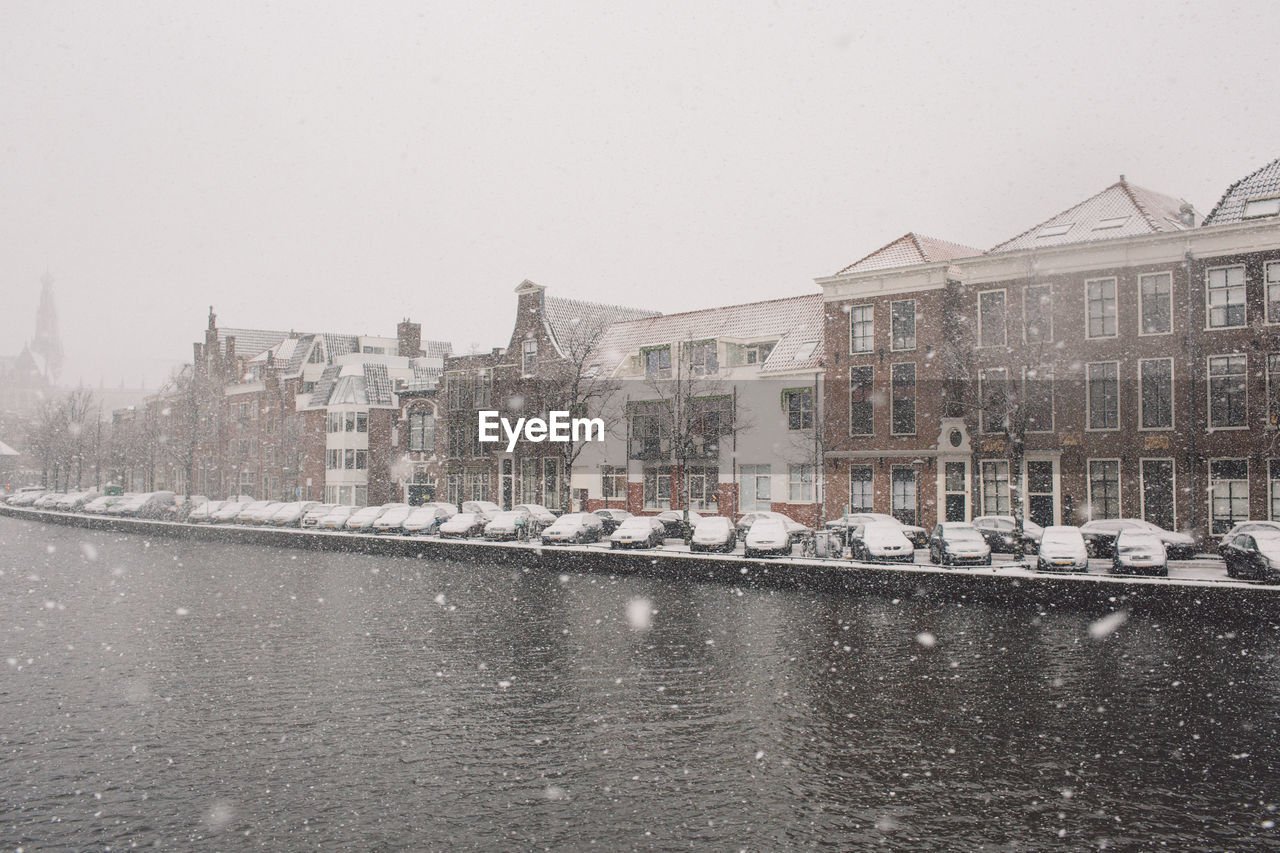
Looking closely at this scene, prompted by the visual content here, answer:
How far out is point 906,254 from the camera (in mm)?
47844

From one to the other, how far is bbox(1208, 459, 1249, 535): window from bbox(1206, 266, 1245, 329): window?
5285mm

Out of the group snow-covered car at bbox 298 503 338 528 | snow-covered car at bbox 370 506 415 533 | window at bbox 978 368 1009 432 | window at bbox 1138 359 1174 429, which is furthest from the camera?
snow-covered car at bbox 298 503 338 528

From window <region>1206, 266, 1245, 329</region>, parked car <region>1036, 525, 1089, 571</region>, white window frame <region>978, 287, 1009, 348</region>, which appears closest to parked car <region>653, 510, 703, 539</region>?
white window frame <region>978, 287, 1009, 348</region>

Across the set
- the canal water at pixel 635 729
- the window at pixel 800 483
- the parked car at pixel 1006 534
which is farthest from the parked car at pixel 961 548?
the window at pixel 800 483

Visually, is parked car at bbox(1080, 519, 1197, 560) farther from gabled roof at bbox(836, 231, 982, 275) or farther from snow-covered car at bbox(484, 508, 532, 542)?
snow-covered car at bbox(484, 508, 532, 542)

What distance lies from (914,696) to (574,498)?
43911mm

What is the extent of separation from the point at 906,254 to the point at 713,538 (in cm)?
1762

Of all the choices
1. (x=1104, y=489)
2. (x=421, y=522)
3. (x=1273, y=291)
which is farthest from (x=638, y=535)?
(x=1273, y=291)

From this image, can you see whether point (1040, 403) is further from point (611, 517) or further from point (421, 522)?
point (421, 522)

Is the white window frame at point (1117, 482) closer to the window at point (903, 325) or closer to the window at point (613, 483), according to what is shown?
the window at point (903, 325)

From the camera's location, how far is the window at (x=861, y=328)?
48344 mm

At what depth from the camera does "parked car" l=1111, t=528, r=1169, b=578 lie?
29.7m

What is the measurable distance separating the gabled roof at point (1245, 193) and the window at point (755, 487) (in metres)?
22.4

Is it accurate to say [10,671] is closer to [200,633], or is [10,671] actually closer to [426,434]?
[200,633]
